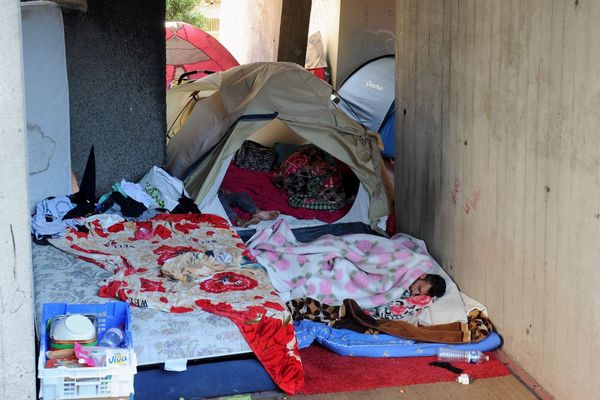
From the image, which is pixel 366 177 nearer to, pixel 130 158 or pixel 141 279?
pixel 130 158

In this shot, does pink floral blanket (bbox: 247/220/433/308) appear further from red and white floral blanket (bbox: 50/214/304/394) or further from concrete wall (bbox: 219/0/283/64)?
concrete wall (bbox: 219/0/283/64)

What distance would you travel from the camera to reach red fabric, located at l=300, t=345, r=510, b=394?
3.79 m

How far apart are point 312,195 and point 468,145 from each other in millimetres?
1805

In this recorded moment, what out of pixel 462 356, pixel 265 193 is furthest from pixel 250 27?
pixel 462 356

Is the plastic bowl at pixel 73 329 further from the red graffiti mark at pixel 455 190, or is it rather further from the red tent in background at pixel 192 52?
the red tent in background at pixel 192 52

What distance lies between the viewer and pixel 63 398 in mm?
2727

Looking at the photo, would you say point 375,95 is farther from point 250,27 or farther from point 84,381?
point 84,381

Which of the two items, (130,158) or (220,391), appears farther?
(130,158)

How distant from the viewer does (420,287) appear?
4605 mm

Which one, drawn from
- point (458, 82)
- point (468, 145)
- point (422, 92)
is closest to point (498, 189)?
point (468, 145)

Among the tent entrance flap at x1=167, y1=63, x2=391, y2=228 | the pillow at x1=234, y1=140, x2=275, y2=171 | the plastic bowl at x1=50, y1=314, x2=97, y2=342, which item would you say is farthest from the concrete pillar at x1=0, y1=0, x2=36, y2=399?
the pillow at x1=234, y1=140, x2=275, y2=171

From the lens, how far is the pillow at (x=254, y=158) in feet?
21.5

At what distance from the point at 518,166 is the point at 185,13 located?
1065 cm

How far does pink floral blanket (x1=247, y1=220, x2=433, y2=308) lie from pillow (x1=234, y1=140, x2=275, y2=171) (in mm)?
1622
